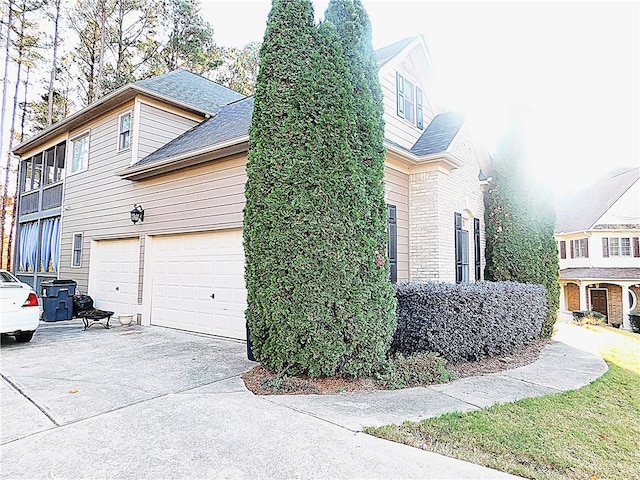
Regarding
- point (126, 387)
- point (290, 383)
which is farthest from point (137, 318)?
point (290, 383)

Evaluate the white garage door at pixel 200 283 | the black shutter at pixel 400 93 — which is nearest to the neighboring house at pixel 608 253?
the black shutter at pixel 400 93

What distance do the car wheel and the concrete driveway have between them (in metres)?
1.66

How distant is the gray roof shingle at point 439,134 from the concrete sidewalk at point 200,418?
4.63m

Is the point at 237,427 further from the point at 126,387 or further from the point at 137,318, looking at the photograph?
the point at 137,318

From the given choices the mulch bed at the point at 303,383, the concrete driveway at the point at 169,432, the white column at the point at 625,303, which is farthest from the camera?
the white column at the point at 625,303

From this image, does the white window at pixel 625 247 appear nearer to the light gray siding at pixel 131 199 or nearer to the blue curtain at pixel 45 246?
the light gray siding at pixel 131 199

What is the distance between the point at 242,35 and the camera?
23.3 metres

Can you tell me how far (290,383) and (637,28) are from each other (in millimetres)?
11465

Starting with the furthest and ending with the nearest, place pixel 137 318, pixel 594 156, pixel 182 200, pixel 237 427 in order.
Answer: pixel 594 156, pixel 137 318, pixel 182 200, pixel 237 427

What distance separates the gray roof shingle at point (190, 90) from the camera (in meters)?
10.8

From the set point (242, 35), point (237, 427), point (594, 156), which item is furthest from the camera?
point (594, 156)

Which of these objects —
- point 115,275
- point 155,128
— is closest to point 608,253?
point 155,128

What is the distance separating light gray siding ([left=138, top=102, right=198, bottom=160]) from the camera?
1023 centimetres

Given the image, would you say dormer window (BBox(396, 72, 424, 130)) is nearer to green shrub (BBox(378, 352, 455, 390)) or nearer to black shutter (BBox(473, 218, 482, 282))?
black shutter (BBox(473, 218, 482, 282))
